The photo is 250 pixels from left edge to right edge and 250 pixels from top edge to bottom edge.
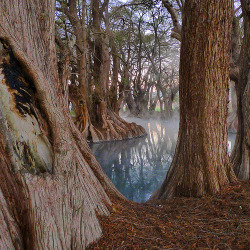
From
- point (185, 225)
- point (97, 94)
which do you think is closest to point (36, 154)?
point (185, 225)

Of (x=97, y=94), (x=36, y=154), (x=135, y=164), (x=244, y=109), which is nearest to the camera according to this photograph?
(x=36, y=154)

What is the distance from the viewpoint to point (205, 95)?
10.4ft

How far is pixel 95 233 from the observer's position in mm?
2127

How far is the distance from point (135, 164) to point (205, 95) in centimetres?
549

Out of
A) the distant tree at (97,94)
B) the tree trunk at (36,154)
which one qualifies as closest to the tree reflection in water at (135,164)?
the distant tree at (97,94)

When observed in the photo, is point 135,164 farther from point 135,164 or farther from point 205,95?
point 205,95

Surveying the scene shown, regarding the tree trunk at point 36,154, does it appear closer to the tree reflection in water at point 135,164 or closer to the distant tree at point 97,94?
the tree reflection in water at point 135,164

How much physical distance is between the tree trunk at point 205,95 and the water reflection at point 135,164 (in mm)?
2321

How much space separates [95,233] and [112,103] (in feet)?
43.2

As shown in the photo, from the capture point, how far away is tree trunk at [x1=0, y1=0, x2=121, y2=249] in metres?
1.85

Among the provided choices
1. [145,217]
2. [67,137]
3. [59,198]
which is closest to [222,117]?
[145,217]

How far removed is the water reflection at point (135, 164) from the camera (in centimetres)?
605

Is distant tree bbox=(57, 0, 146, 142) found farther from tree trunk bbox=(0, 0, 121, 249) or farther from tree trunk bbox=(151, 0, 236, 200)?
tree trunk bbox=(0, 0, 121, 249)

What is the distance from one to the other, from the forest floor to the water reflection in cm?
251
